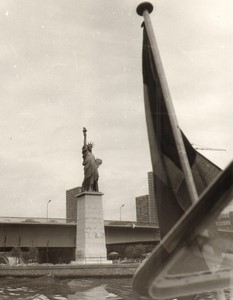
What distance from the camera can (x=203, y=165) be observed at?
3936 millimetres

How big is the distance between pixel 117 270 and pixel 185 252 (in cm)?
2683

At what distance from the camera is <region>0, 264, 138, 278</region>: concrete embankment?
85.4ft

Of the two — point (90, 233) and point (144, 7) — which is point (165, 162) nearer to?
point (144, 7)

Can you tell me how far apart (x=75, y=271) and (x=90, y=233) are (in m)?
2.89

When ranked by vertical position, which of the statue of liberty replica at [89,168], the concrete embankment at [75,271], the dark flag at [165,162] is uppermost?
the statue of liberty replica at [89,168]

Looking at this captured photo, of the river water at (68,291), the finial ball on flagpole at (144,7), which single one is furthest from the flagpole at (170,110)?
the river water at (68,291)

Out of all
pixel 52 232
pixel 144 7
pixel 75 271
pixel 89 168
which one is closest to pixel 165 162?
pixel 144 7

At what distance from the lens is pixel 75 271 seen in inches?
1032

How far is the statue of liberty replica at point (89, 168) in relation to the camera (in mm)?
30562

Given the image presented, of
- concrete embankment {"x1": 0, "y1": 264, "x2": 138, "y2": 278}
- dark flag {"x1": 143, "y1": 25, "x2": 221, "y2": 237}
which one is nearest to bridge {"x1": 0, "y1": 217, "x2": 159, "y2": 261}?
concrete embankment {"x1": 0, "y1": 264, "x2": 138, "y2": 278}

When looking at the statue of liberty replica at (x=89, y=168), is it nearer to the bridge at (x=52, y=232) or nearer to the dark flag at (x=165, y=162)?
the bridge at (x=52, y=232)

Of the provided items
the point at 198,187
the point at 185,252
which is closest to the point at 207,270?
the point at 185,252

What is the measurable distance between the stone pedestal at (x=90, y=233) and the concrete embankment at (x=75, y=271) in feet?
4.06

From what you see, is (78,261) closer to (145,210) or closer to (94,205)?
(94,205)
